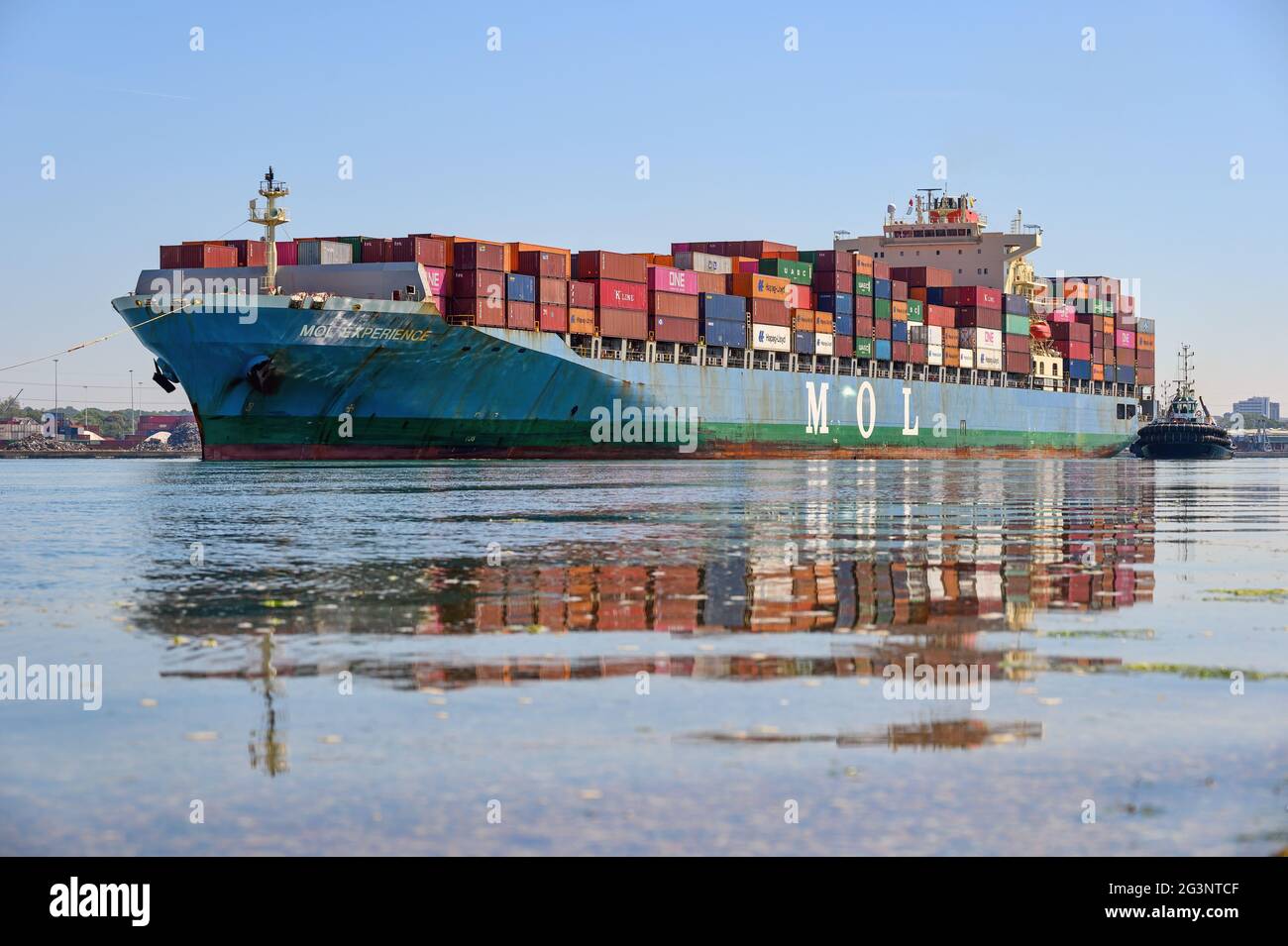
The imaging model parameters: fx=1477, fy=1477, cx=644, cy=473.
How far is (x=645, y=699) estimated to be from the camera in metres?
9.12

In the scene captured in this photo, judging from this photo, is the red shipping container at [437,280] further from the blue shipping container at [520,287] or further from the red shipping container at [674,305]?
the red shipping container at [674,305]

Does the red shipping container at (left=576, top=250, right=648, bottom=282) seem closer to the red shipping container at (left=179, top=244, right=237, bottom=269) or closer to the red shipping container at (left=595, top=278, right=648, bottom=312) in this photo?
the red shipping container at (left=595, top=278, right=648, bottom=312)

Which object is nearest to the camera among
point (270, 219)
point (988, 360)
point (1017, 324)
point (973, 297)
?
point (270, 219)

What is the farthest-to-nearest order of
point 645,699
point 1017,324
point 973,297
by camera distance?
point 1017,324 < point 973,297 < point 645,699

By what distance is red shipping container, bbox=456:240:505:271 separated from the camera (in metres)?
62.8

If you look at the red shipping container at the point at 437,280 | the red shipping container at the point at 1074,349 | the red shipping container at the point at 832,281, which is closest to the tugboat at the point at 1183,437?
the red shipping container at the point at 1074,349

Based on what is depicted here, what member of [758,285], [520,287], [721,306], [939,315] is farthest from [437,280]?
[939,315]

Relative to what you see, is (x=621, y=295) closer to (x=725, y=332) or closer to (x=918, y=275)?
(x=725, y=332)

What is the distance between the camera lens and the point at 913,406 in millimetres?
94688

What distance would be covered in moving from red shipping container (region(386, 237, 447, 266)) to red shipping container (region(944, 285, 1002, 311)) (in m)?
46.6

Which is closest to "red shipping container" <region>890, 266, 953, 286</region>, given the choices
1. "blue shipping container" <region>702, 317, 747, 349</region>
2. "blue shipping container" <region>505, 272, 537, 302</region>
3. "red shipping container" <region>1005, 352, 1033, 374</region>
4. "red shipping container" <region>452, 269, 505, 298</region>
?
"red shipping container" <region>1005, 352, 1033, 374</region>

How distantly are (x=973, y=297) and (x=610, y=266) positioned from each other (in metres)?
38.0

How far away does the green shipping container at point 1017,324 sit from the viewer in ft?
337
